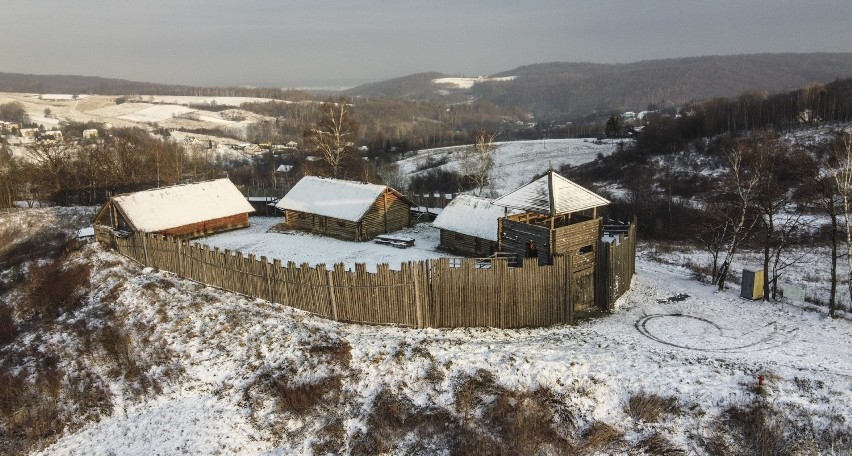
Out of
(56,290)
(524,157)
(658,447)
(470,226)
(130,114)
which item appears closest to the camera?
(658,447)

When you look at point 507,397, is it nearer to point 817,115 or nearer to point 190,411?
point 190,411

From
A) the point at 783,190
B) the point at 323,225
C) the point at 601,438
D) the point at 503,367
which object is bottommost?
the point at 601,438

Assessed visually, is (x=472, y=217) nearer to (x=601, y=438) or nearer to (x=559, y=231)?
(x=559, y=231)

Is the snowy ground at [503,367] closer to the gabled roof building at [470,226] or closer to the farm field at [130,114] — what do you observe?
the gabled roof building at [470,226]

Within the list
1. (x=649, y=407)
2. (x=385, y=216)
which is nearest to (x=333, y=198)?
(x=385, y=216)

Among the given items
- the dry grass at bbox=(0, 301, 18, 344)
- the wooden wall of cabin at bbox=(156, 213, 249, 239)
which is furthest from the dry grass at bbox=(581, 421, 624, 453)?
the wooden wall of cabin at bbox=(156, 213, 249, 239)

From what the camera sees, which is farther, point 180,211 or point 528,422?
point 180,211

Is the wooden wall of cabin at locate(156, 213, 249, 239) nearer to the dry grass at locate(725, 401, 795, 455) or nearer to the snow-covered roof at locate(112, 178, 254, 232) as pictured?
the snow-covered roof at locate(112, 178, 254, 232)
